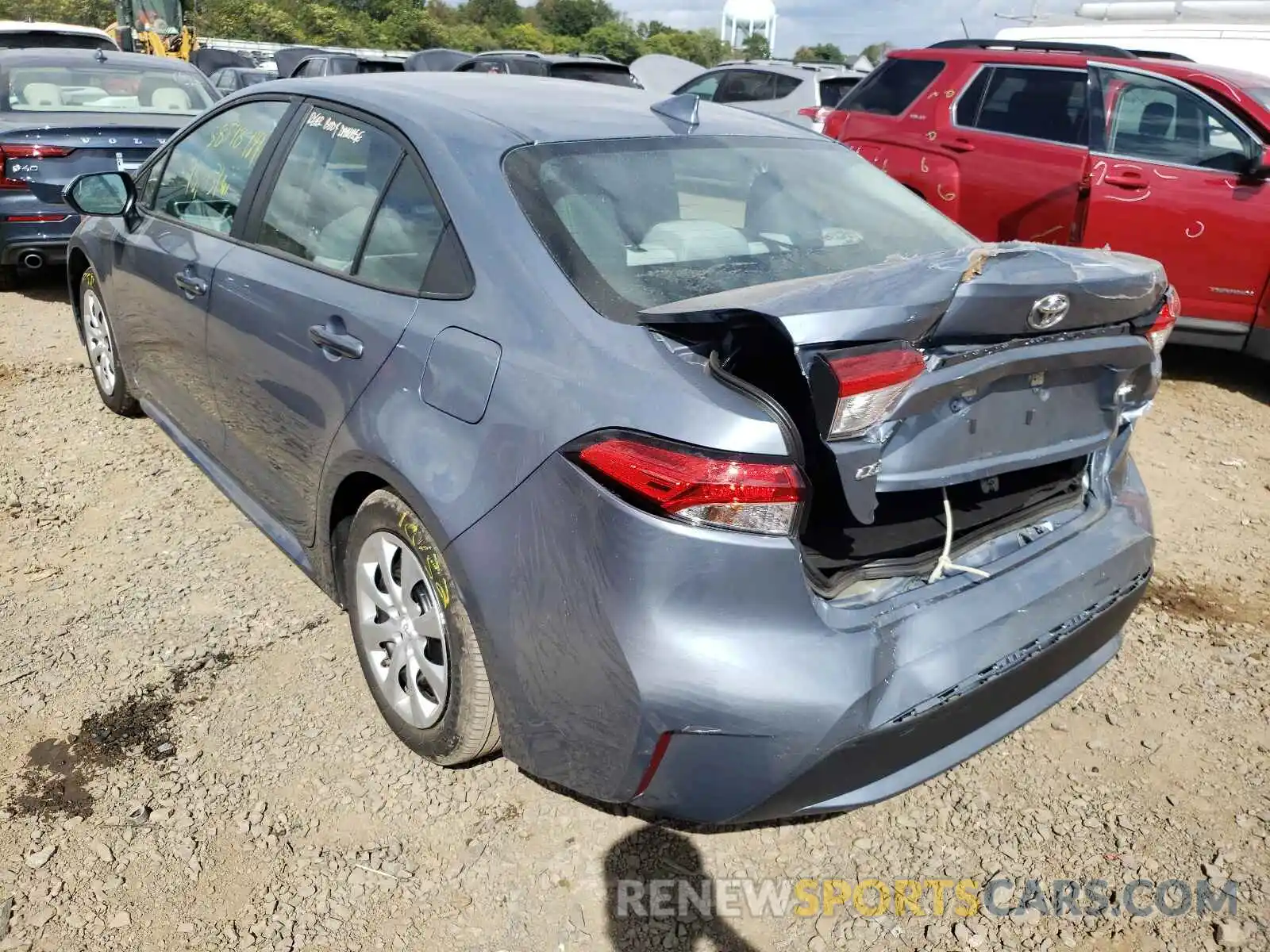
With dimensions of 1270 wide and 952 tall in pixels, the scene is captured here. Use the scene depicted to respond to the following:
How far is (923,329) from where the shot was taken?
176cm

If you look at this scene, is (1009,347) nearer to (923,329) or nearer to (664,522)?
(923,329)

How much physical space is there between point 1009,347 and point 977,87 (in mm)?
5296

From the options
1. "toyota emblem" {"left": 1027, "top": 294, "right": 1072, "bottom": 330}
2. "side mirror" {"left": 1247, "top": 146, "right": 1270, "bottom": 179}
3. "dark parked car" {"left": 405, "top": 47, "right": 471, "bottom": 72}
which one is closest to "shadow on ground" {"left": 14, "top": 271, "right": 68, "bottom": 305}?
"toyota emblem" {"left": 1027, "top": 294, "right": 1072, "bottom": 330}

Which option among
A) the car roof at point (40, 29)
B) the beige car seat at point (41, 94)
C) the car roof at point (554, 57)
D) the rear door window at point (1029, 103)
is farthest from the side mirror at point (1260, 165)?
the car roof at point (40, 29)

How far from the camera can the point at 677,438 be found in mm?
1791

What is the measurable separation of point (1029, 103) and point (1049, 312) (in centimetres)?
498

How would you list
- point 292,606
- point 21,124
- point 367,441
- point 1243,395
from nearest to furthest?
Result: point 367,441 → point 292,606 → point 1243,395 → point 21,124

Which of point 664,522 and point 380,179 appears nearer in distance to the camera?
point 664,522

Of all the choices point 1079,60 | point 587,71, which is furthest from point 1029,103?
point 587,71

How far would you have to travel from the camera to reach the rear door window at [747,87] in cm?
1337

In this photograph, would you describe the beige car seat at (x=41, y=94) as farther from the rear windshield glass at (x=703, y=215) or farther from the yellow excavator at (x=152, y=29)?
the yellow excavator at (x=152, y=29)

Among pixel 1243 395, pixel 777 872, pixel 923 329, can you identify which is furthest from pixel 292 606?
pixel 1243 395

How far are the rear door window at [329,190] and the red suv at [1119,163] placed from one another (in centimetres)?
430

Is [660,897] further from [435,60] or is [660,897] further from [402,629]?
[435,60]
